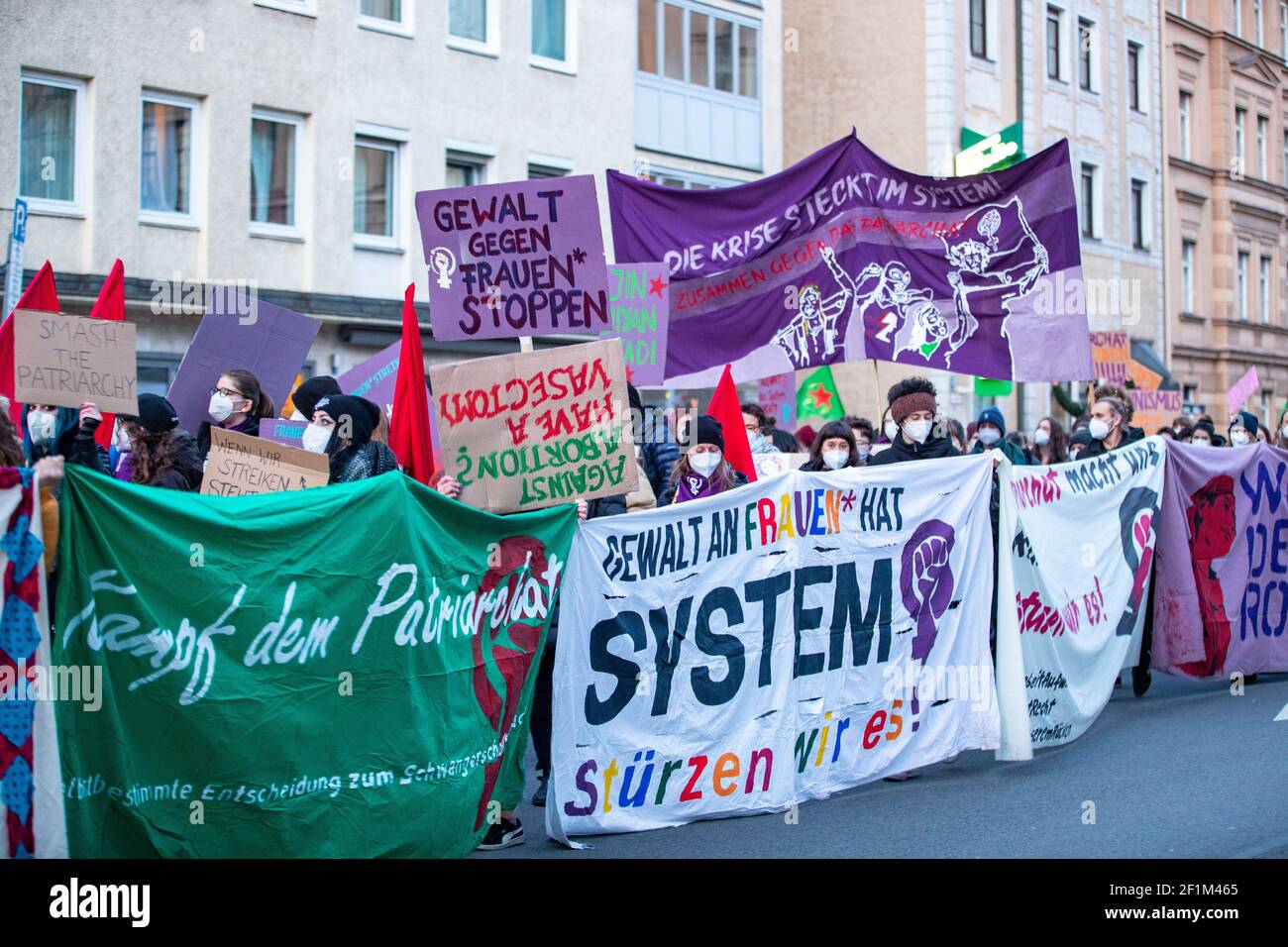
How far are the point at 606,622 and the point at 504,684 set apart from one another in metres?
0.63

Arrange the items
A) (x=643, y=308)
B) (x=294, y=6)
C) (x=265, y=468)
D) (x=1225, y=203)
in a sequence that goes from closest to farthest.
Answer: (x=265, y=468) < (x=643, y=308) < (x=294, y=6) < (x=1225, y=203)

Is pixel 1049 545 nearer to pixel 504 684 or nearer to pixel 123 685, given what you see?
pixel 504 684

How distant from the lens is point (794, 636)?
324 inches

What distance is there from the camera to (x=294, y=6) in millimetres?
22250

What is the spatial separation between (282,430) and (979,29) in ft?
97.5

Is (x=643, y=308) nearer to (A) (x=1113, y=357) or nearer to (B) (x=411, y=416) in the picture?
(B) (x=411, y=416)

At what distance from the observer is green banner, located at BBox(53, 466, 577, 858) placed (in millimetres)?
5309

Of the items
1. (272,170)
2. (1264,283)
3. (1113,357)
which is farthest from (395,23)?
(1264,283)

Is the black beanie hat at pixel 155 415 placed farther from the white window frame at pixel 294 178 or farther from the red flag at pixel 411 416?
the white window frame at pixel 294 178

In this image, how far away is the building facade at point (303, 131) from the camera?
19875mm

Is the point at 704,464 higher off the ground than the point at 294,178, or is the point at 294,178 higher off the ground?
the point at 294,178

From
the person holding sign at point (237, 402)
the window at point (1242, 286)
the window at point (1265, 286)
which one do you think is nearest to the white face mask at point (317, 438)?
the person holding sign at point (237, 402)

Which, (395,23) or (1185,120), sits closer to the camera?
(395,23)

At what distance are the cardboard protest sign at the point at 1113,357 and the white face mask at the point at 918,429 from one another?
10.5 m
